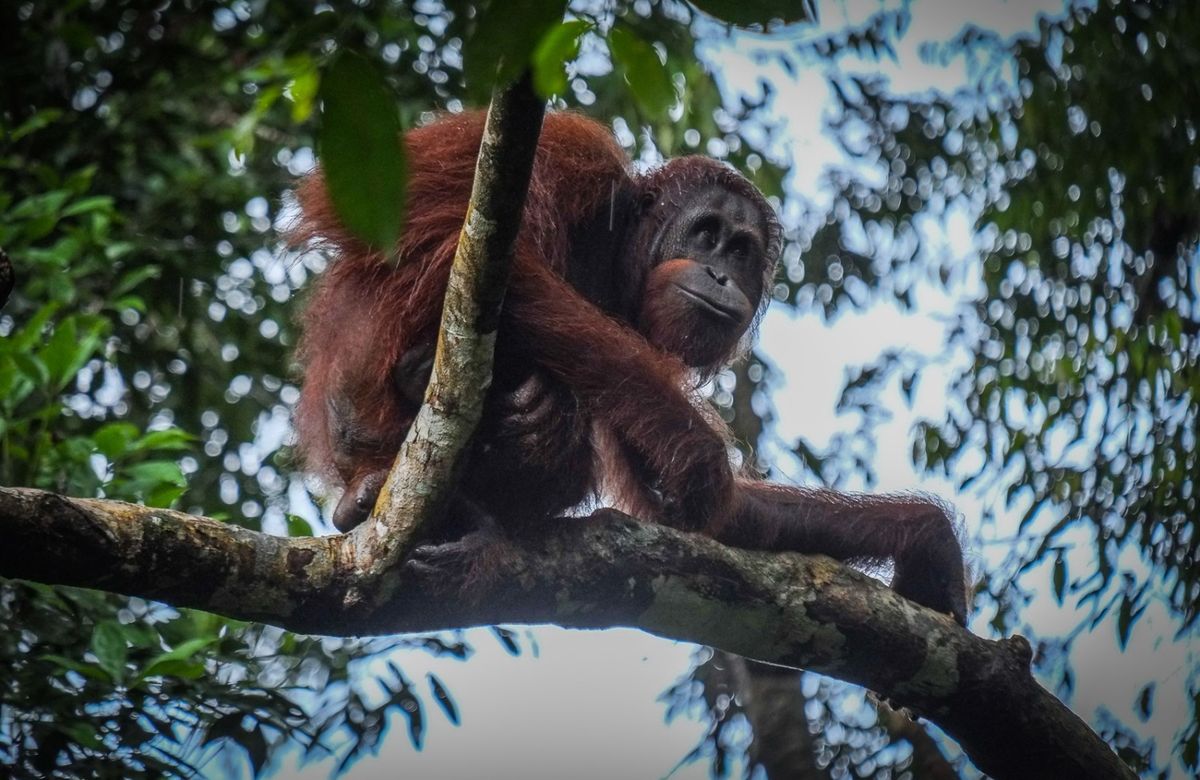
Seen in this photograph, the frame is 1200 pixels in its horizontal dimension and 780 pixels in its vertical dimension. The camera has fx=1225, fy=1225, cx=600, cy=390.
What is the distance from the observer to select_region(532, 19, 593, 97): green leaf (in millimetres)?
1079

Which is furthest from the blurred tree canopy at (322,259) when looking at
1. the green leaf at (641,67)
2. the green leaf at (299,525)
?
the green leaf at (641,67)

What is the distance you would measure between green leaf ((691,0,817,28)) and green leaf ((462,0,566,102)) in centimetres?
13

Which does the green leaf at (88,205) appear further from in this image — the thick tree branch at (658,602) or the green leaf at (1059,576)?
the green leaf at (1059,576)

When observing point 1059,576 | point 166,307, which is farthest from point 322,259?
point 1059,576

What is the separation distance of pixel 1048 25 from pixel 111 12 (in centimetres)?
439

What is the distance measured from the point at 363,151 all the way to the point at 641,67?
31 centimetres

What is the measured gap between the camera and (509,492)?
10.4 ft

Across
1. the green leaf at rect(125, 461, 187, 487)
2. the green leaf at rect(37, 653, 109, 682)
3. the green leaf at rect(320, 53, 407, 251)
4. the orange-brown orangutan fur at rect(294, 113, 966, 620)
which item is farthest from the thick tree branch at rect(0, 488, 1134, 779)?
the green leaf at rect(320, 53, 407, 251)

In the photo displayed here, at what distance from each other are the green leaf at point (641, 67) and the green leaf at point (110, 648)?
2.66 m

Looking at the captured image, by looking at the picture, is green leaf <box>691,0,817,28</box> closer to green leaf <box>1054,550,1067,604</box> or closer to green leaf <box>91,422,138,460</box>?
green leaf <box>91,422,138,460</box>

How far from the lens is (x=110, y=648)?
10.9 feet

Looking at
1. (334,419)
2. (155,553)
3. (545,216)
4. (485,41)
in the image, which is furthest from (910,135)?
(485,41)

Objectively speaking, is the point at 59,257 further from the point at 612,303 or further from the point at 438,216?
the point at 612,303

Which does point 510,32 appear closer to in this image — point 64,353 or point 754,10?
point 754,10
